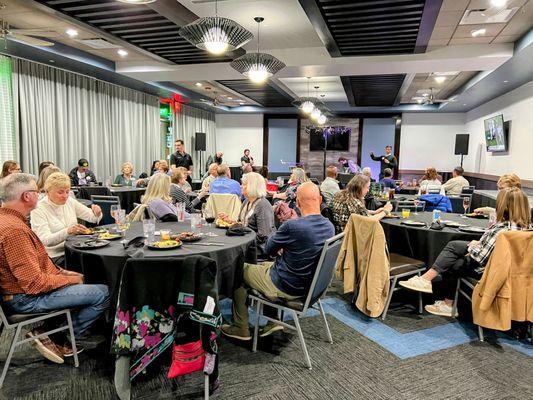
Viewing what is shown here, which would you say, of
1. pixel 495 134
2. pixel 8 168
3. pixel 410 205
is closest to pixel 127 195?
pixel 8 168

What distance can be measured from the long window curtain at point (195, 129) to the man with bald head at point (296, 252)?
992cm

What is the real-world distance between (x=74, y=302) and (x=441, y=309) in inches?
121

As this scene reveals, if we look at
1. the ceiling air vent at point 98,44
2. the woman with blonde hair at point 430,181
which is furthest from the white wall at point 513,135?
the ceiling air vent at point 98,44

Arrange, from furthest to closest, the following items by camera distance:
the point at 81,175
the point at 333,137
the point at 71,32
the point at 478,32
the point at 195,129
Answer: the point at 333,137 → the point at 195,129 → the point at 81,175 → the point at 71,32 → the point at 478,32

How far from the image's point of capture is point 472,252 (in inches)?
122

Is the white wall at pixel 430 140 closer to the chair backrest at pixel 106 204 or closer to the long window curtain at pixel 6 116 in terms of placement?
the chair backrest at pixel 106 204

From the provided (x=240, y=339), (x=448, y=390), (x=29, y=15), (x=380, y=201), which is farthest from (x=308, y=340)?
(x=29, y=15)

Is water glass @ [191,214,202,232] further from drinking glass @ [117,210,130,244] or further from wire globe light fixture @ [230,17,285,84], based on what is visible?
wire globe light fixture @ [230,17,285,84]

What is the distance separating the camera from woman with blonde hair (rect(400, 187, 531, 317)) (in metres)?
2.92

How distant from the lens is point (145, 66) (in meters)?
7.91

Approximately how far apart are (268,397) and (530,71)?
24.3 feet

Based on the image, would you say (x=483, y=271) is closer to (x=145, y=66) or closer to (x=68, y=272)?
(x=68, y=272)

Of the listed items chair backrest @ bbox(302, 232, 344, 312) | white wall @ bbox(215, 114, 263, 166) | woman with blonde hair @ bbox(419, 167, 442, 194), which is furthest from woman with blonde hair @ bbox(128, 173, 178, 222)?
white wall @ bbox(215, 114, 263, 166)

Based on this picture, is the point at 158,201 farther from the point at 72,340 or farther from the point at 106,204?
the point at 106,204
